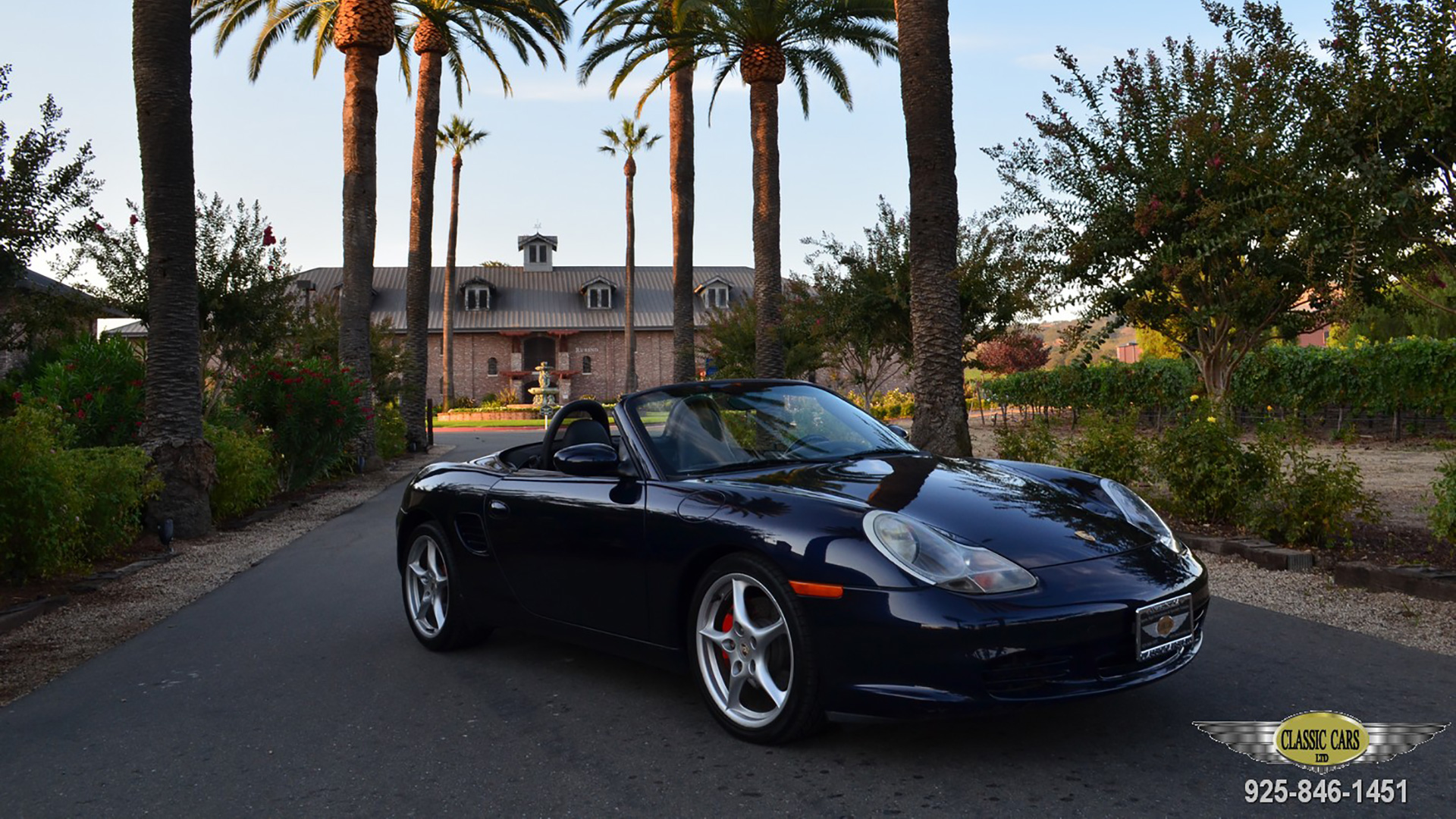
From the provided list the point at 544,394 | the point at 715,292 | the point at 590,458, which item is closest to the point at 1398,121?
the point at 590,458

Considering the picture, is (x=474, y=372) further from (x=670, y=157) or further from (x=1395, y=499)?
(x=1395, y=499)

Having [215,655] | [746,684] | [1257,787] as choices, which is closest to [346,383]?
[215,655]

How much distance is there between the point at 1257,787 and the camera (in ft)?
12.0

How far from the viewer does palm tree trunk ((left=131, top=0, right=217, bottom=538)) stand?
11.7 metres

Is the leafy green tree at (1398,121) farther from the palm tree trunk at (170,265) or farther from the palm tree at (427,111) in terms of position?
the palm tree at (427,111)

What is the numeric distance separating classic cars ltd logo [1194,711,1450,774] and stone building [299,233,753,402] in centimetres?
5975

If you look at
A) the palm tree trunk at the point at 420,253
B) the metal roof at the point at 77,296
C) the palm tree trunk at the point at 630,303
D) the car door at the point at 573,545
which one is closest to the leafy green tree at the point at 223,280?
the metal roof at the point at 77,296

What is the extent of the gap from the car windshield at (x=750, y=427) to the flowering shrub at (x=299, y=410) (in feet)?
38.6

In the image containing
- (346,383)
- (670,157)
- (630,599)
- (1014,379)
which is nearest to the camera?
(630,599)

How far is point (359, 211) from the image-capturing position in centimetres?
2080

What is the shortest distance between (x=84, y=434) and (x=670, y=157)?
15102 mm

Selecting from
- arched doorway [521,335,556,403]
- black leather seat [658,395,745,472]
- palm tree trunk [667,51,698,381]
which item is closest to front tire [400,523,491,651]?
black leather seat [658,395,745,472]

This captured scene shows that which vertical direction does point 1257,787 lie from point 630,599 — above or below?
below

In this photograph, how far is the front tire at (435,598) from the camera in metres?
5.96
